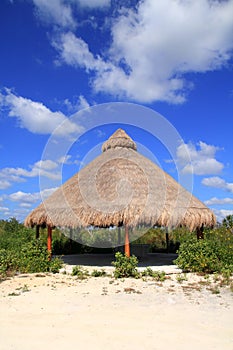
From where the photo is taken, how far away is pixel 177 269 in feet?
29.3

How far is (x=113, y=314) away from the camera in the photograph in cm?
513

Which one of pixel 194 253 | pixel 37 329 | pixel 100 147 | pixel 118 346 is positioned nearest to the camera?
pixel 118 346

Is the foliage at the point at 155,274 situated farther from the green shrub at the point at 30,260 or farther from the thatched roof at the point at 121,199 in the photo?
the green shrub at the point at 30,260

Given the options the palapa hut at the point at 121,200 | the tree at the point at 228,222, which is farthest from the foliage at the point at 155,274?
the tree at the point at 228,222

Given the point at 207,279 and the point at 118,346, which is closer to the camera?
the point at 118,346

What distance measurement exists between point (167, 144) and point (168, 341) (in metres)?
6.09

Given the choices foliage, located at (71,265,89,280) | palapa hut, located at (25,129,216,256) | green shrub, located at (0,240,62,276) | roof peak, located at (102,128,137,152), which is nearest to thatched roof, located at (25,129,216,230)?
palapa hut, located at (25,129,216,256)

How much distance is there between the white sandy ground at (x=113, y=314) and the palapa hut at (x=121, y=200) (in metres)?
1.58

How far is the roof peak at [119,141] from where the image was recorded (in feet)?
38.2

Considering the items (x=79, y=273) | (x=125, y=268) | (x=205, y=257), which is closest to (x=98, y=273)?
(x=79, y=273)

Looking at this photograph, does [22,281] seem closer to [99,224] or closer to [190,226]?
[99,224]

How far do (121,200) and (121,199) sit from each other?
0.05 meters

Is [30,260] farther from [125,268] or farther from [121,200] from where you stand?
[121,200]

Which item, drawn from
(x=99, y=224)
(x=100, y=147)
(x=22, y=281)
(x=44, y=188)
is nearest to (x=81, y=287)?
(x=22, y=281)
